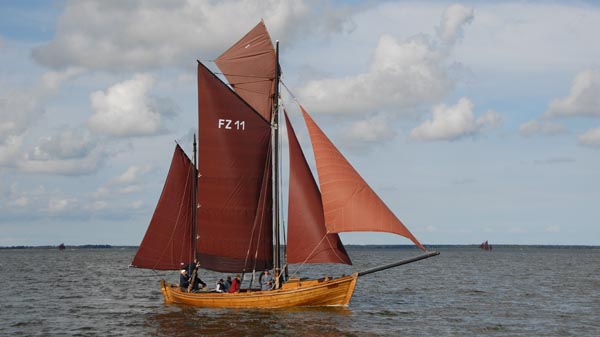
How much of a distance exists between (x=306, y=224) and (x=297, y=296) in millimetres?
3792

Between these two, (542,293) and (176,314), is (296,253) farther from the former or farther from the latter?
(542,293)

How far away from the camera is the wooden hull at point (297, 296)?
40031mm

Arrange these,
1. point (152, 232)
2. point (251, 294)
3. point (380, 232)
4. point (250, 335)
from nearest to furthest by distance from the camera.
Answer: point (250, 335) → point (380, 232) → point (251, 294) → point (152, 232)

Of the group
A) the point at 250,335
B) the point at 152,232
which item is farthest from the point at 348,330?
the point at 152,232

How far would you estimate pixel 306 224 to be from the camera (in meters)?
40.7

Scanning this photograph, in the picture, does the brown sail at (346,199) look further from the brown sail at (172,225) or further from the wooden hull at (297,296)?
the brown sail at (172,225)

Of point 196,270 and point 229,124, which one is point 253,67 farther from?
point 196,270

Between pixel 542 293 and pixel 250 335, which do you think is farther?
pixel 542 293

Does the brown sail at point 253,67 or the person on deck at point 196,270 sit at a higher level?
the brown sail at point 253,67

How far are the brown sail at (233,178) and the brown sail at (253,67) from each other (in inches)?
32.9

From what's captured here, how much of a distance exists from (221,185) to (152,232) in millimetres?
6747

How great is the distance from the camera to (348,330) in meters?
36.5

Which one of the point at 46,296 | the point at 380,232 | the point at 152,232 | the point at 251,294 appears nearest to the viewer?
the point at 380,232

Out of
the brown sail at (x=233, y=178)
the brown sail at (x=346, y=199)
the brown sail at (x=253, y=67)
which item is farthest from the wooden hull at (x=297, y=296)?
the brown sail at (x=253, y=67)
